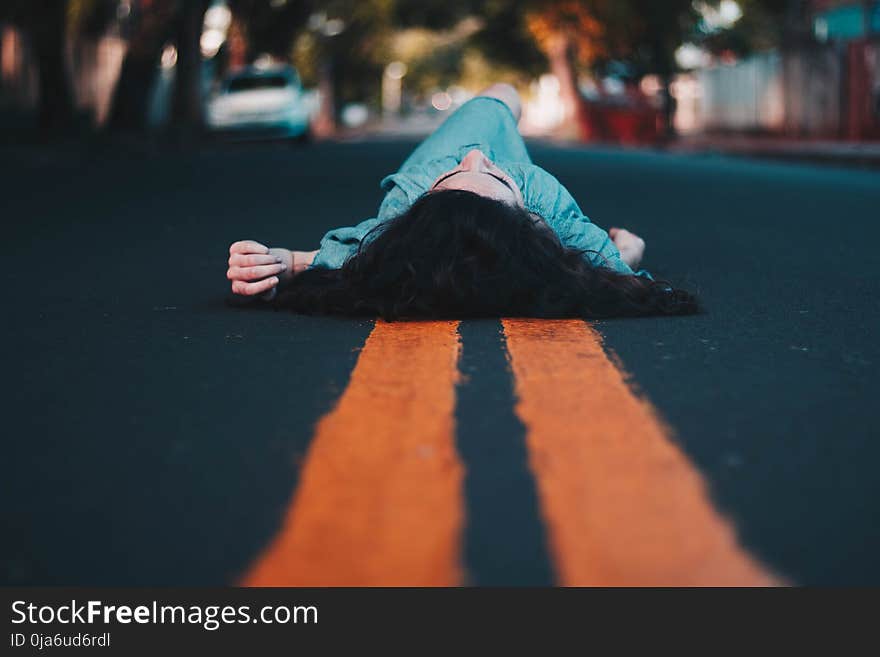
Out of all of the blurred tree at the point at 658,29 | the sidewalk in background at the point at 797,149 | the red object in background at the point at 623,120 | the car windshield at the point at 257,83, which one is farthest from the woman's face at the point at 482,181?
the blurred tree at the point at 658,29

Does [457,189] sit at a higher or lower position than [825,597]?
higher

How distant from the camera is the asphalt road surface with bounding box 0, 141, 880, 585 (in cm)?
283

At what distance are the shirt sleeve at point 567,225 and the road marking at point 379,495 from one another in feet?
4.79

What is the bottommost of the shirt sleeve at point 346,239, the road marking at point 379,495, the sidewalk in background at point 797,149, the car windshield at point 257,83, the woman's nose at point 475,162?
the sidewalk in background at point 797,149

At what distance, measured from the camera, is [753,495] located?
3.22m

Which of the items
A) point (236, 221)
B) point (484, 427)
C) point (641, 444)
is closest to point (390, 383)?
point (484, 427)

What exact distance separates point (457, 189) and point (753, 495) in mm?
2510

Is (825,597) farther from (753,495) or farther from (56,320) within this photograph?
(56,320)

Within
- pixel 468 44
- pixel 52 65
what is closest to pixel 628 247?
pixel 52 65

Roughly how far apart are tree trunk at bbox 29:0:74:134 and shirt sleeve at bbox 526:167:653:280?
2081 centimetres

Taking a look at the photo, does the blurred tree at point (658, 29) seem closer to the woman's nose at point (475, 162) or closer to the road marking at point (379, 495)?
the woman's nose at point (475, 162)

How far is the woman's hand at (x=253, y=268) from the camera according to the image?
578 centimetres

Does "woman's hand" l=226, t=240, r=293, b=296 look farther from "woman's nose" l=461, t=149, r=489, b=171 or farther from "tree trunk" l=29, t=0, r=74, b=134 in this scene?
"tree trunk" l=29, t=0, r=74, b=134

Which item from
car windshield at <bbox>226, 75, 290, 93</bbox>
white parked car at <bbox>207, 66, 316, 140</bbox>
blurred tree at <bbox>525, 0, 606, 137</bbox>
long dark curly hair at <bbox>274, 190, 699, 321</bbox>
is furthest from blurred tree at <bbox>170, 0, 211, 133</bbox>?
long dark curly hair at <bbox>274, 190, 699, 321</bbox>
